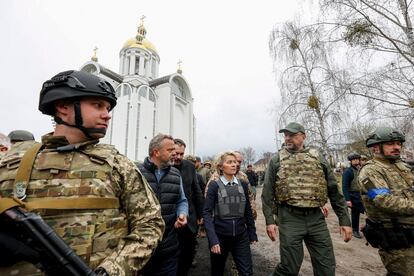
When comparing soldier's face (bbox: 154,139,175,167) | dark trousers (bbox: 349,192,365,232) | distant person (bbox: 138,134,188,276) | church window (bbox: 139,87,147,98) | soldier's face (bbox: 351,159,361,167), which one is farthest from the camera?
church window (bbox: 139,87,147,98)

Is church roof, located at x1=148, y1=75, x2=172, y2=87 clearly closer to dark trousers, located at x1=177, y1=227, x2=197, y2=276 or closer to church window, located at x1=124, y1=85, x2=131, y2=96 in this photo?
church window, located at x1=124, y1=85, x2=131, y2=96

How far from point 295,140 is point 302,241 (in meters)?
1.36

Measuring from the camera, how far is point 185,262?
3.34m

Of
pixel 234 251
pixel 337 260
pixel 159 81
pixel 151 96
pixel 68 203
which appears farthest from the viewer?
pixel 159 81

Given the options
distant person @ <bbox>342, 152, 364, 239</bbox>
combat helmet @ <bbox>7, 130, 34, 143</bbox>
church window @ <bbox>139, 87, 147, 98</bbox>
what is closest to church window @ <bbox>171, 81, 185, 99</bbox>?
church window @ <bbox>139, 87, 147, 98</bbox>

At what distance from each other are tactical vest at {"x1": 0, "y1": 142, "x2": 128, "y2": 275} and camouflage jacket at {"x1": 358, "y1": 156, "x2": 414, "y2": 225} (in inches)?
103

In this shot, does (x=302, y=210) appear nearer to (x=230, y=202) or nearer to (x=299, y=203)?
(x=299, y=203)

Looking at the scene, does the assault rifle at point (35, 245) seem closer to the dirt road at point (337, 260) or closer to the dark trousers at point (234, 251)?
the dark trousers at point (234, 251)

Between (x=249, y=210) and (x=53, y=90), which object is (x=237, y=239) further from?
(x=53, y=90)

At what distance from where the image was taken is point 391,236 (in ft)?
7.70

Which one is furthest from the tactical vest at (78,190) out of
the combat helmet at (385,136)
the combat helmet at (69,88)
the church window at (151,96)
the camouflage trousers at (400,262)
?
the church window at (151,96)

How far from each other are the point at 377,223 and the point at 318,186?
72 centimetres

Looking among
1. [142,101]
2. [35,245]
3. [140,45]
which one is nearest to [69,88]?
[35,245]

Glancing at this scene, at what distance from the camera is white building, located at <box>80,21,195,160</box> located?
3027 cm
